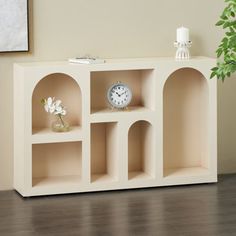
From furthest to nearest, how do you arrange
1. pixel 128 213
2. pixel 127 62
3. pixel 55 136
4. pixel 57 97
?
pixel 57 97 → pixel 127 62 → pixel 55 136 → pixel 128 213

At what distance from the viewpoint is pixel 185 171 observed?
5.04 meters

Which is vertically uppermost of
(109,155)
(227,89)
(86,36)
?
(86,36)

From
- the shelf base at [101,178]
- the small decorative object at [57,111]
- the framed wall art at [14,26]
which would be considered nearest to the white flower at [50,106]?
the small decorative object at [57,111]

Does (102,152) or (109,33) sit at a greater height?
(109,33)

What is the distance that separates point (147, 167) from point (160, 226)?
100cm

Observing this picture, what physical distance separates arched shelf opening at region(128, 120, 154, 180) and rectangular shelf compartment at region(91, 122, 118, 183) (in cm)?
15

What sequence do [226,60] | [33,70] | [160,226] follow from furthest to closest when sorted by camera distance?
[33,70]
[160,226]
[226,60]

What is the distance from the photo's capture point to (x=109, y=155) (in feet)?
16.2

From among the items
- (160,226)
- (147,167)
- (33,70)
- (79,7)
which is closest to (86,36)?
(79,7)

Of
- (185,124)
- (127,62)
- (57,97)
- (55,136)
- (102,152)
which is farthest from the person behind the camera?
(185,124)

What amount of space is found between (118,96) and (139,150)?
1.55 feet

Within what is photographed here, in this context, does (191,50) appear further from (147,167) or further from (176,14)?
(147,167)

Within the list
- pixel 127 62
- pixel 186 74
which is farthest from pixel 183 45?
pixel 127 62

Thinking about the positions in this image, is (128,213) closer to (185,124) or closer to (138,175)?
(138,175)
